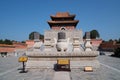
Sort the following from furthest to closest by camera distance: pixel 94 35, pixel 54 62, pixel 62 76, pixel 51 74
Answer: pixel 94 35, pixel 54 62, pixel 51 74, pixel 62 76

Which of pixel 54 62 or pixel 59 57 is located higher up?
pixel 59 57

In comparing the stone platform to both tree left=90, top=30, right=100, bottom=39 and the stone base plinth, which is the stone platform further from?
tree left=90, top=30, right=100, bottom=39

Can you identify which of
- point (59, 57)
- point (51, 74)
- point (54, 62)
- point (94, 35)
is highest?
point (94, 35)

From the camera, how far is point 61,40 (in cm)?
1057

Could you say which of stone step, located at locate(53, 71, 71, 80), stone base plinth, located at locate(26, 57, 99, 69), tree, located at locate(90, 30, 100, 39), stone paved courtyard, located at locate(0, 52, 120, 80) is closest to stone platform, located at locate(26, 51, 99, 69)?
stone base plinth, located at locate(26, 57, 99, 69)

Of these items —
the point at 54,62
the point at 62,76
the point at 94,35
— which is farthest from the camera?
the point at 94,35

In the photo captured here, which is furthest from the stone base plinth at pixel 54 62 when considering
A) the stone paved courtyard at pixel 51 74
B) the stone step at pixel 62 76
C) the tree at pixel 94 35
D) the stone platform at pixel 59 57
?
the tree at pixel 94 35

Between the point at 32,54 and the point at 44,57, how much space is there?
0.80 meters

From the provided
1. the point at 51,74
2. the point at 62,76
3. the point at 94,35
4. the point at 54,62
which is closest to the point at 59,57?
the point at 54,62

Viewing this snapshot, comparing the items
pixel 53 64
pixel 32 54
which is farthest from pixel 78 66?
pixel 32 54

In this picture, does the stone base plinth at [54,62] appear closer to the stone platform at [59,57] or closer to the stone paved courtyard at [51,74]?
the stone platform at [59,57]

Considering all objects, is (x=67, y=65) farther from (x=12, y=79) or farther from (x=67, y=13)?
(x=67, y=13)

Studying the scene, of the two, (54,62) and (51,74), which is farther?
(54,62)

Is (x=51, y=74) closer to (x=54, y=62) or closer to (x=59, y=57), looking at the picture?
(x=54, y=62)
